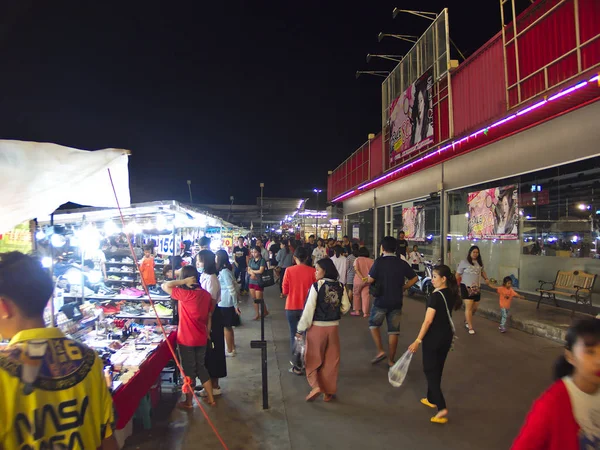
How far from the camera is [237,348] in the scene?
23.4 feet

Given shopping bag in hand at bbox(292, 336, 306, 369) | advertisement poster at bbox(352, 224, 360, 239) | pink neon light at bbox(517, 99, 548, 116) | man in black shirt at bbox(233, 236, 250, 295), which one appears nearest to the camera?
shopping bag in hand at bbox(292, 336, 306, 369)

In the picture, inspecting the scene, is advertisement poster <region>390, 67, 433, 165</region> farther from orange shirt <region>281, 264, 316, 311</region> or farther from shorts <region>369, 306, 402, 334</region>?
orange shirt <region>281, 264, 316, 311</region>

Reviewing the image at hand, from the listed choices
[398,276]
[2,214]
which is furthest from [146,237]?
[2,214]

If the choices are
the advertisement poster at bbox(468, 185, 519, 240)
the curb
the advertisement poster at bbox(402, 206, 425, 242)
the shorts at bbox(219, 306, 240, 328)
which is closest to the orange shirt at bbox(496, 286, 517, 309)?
the curb

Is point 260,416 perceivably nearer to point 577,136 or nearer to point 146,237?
point 577,136

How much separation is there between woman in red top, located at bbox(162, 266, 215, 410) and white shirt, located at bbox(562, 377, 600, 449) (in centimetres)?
390

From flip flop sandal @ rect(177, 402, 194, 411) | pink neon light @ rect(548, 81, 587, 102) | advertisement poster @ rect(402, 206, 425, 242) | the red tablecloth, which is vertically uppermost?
pink neon light @ rect(548, 81, 587, 102)

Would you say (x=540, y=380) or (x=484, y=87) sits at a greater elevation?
(x=484, y=87)

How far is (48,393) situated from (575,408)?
7.44 feet

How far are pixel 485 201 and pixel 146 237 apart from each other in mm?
10594

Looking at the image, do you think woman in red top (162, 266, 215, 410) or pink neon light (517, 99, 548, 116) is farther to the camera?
pink neon light (517, 99, 548, 116)

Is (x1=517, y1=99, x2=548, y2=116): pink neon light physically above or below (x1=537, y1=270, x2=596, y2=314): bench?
above

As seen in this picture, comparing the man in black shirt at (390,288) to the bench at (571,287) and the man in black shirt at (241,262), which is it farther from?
the man in black shirt at (241,262)

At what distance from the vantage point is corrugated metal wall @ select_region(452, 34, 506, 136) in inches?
347
